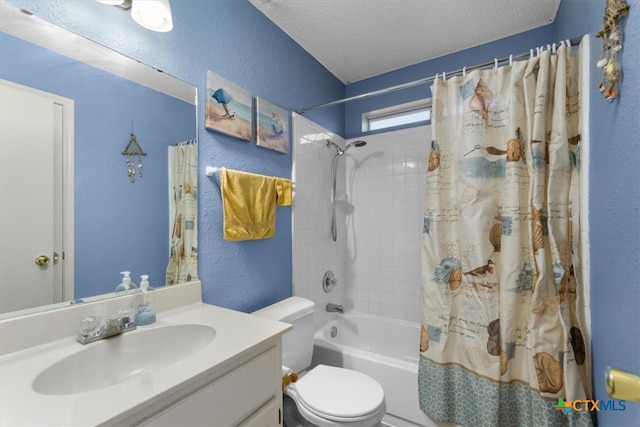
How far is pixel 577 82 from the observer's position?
1292 millimetres

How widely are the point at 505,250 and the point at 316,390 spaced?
112cm

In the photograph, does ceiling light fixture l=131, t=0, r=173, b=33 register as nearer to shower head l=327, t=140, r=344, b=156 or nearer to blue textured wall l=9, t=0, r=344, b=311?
blue textured wall l=9, t=0, r=344, b=311

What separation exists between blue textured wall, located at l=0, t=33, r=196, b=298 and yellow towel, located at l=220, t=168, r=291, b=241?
0.92 ft

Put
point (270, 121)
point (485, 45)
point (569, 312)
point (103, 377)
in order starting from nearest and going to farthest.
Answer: point (103, 377) < point (569, 312) < point (270, 121) < point (485, 45)

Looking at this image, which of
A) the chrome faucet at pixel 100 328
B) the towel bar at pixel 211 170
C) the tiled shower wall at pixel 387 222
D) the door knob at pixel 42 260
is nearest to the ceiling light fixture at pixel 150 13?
the towel bar at pixel 211 170

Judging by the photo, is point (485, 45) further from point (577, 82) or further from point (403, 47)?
point (577, 82)

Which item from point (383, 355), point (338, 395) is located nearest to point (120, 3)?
point (338, 395)

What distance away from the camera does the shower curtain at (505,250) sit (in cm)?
124

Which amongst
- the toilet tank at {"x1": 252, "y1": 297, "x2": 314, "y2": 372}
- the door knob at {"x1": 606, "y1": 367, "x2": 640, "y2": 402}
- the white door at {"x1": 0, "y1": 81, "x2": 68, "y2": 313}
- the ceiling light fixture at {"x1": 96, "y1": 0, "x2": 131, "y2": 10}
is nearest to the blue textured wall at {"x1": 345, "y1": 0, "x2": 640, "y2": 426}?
the door knob at {"x1": 606, "y1": 367, "x2": 640, "y2": 402}

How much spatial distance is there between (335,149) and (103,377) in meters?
2.05

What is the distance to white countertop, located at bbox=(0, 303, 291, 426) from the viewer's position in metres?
0.56

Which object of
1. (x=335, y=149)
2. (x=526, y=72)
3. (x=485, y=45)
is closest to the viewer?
(x=526, y=72)

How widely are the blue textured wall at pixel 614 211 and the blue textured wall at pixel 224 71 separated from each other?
1493 mm

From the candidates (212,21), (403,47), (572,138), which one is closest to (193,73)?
(212,21)
